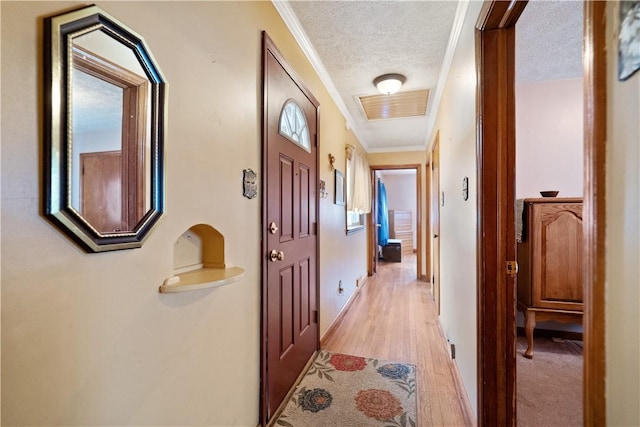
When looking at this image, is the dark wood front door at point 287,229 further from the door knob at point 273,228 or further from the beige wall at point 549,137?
the beige wall at point 549,137

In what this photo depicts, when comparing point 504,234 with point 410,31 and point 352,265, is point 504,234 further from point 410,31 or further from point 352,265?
point 352,265

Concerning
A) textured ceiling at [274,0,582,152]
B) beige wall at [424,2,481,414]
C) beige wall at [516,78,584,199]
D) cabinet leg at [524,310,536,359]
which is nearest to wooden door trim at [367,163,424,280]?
textured ceiling at [274,0,582,152]

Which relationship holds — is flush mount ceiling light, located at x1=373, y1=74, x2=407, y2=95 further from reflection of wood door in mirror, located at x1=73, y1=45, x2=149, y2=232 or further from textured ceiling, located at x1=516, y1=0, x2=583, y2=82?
reflection of wood door in mirror, located at x1=73, y1=45, x2=149, y2=232

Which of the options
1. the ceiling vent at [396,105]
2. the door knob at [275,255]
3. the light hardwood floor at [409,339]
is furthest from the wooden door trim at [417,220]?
the door knob at [275,255]

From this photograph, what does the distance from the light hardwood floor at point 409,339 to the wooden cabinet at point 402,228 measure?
12.1 feet

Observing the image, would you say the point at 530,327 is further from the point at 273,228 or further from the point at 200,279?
the point at 200,279

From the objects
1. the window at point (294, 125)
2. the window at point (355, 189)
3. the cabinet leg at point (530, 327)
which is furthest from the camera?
the window at point (355, 189)

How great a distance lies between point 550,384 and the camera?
6.13 feet

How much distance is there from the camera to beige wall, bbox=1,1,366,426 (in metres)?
0.56

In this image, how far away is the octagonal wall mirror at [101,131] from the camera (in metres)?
0.61

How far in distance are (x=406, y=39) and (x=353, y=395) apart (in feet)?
8.13

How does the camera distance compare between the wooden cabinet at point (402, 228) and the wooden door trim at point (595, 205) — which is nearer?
the wooden door trim at point (595, 205)

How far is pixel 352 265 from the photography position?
152 inches

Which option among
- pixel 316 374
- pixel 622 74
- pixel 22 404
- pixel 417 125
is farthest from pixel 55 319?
pixel 417 125
